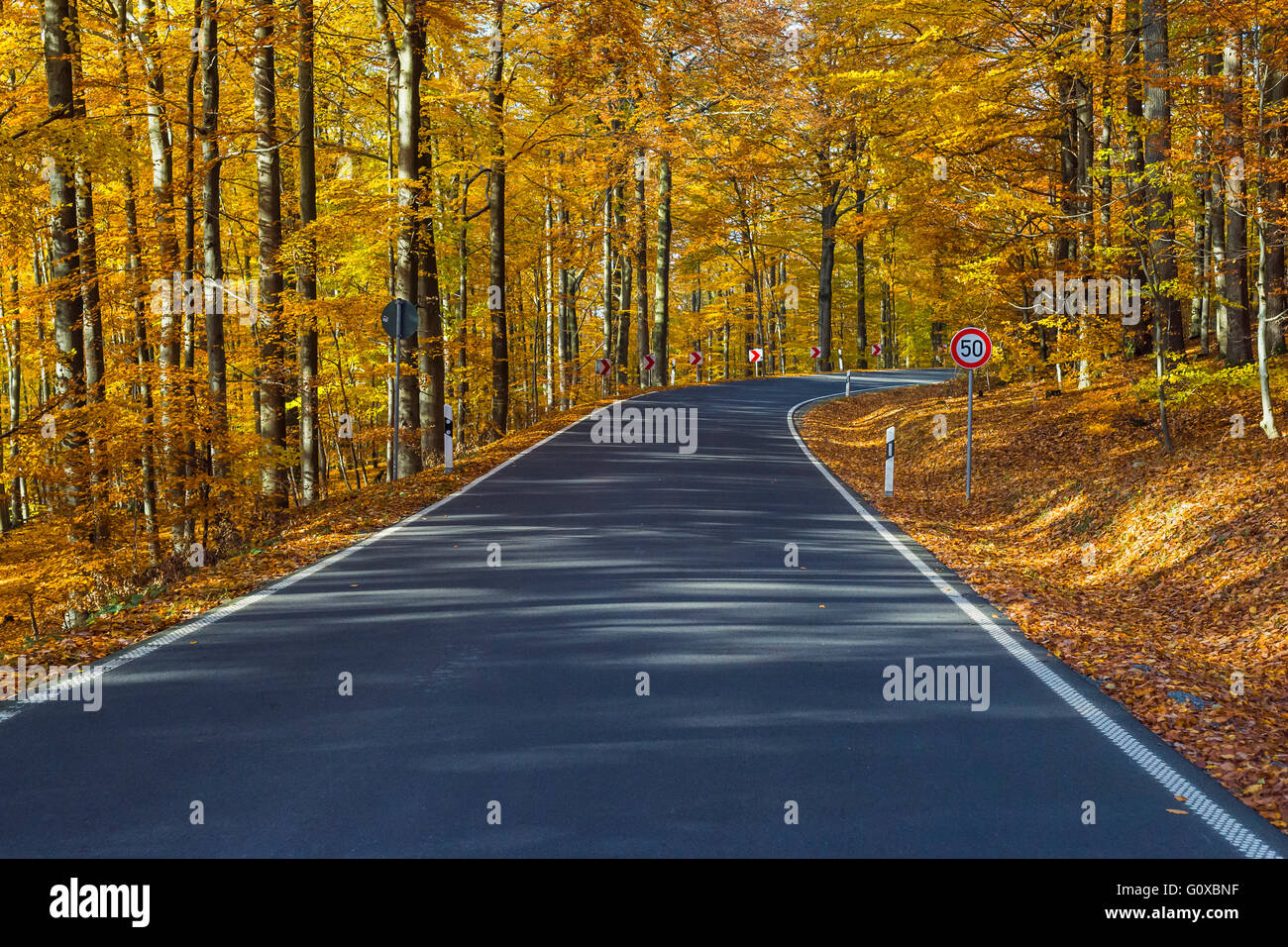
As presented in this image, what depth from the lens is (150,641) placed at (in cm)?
730

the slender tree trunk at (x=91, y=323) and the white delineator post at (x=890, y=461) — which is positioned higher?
the slender tree trunk at (x=91, y=323)

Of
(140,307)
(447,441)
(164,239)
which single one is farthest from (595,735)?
(140,307)

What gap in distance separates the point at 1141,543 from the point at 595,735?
835 centimetres

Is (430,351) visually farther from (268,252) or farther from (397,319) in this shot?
(397,319)

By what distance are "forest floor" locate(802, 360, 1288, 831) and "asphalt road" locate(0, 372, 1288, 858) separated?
41cm

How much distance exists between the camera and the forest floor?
20.9ft

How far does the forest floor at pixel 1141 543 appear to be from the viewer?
6.37m

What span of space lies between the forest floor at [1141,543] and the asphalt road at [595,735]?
0.41m

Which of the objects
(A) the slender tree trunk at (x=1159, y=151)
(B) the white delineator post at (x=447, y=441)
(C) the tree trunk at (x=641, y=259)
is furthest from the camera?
(C) the tree trunk at (x=641, y=259)

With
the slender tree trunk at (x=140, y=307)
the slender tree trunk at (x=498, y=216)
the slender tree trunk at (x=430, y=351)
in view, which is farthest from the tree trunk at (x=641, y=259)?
the slender tree trunk at (x=140, y=307)

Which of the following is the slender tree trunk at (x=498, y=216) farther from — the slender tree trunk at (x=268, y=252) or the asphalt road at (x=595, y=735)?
the asphalt road at (x=595, y=735)

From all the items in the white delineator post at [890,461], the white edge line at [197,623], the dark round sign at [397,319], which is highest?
the dark round sign at [397,319]

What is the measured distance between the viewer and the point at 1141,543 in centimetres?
1132

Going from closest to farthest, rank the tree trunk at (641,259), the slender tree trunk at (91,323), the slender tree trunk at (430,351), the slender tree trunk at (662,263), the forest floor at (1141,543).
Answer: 1. the forest floor at (1141,543)
2. the slender tree trunk at (91,323)
3. the slender tree trunk at (430,351)
4. the tree trunk at (641,259)
5. the slender tree trunk at (662,263)
